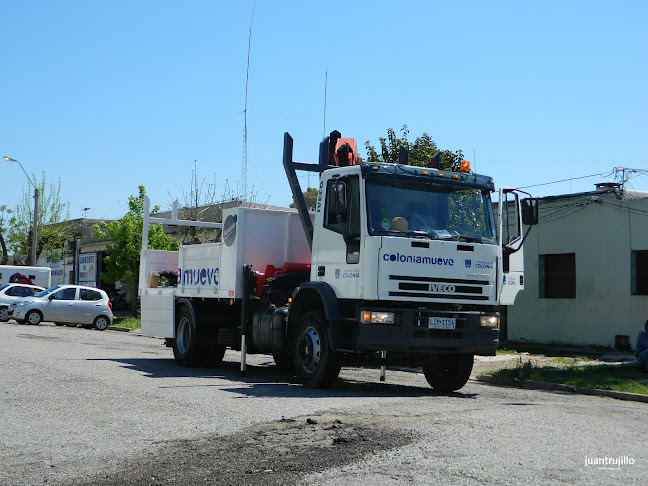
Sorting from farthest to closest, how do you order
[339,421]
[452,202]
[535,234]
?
[535,234] < [452,202] < [339,421]

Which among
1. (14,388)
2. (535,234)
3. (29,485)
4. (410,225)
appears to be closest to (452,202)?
(410,225)

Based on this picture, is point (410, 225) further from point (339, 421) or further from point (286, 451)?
point (286, 451)

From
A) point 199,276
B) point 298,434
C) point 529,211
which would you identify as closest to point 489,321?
point 529,211

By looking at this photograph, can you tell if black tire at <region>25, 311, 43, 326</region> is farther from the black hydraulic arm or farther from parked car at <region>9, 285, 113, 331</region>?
the black hydraulic arm

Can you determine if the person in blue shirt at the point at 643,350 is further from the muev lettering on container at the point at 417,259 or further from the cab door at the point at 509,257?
the muev lettering on container at the point at 417,259

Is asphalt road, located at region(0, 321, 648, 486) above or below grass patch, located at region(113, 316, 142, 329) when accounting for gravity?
below

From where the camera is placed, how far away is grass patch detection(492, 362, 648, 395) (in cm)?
1349

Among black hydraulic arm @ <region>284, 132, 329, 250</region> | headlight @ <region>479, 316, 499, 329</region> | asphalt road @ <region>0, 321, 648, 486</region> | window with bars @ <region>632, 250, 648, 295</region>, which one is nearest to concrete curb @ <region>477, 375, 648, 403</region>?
asphalt road @ <region>0, 321, 648, 486</region>

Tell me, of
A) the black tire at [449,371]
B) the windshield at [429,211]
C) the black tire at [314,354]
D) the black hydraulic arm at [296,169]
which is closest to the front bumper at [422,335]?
the black tire at [314,354]

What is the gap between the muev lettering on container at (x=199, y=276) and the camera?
1462 centimetres

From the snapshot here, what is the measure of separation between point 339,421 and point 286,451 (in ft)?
4.92

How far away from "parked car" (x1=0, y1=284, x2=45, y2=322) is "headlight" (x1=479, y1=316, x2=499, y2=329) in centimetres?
2604

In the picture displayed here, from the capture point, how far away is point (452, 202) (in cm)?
1182

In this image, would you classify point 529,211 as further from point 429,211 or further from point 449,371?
point 449,371
